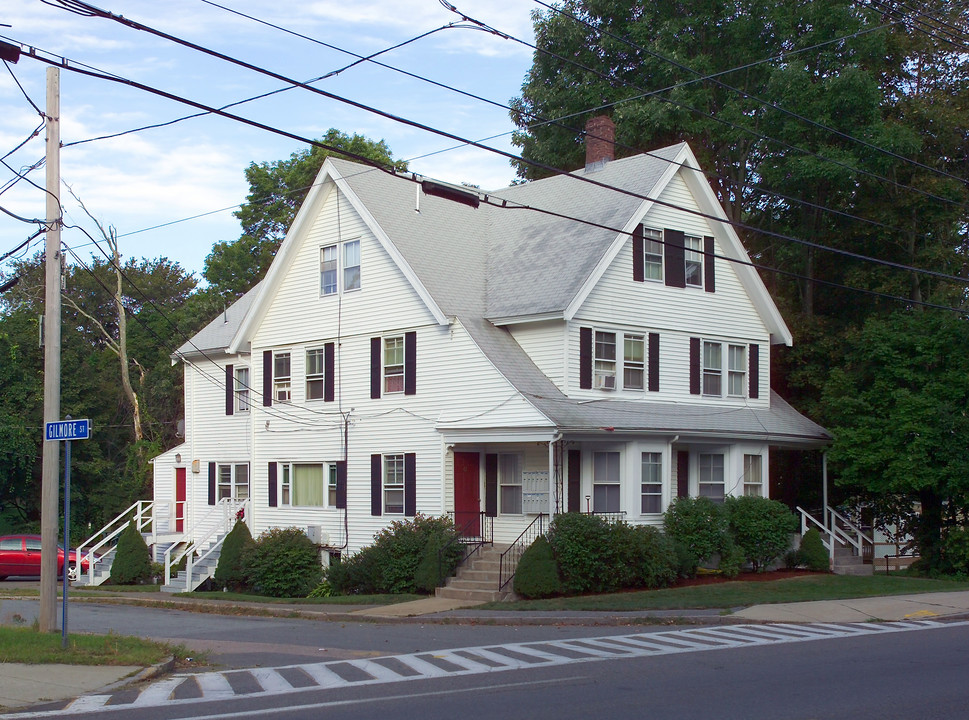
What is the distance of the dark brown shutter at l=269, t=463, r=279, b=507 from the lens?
103ft

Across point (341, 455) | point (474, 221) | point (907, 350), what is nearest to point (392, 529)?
point (341, 455)

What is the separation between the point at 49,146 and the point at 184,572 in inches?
652

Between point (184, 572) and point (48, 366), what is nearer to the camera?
point (48, 366)

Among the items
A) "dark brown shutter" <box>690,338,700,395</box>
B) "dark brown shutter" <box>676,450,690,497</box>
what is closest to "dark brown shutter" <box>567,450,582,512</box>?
"dark brown shutter" <box>676,450,690,497</box>

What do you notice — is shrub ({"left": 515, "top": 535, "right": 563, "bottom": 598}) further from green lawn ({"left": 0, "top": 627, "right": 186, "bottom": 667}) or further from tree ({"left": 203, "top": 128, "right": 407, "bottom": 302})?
tree ({"left": 203, "top": 128, "right": 407, "bottom": 302})

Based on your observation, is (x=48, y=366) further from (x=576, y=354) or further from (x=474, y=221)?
(x=474, y=221)

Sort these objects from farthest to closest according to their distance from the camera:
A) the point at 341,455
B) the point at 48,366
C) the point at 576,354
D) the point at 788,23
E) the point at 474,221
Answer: the point at 788,23, the point at 474,221, the point at 341,455, the point at 576,354, the point at 48,366

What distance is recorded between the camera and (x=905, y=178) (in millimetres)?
33344

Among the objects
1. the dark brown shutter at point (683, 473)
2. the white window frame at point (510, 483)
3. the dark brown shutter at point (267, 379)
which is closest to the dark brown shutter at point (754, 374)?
the dark brown shutter at point (683, 473)

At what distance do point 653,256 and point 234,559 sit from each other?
13926 mm

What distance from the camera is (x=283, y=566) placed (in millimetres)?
27688

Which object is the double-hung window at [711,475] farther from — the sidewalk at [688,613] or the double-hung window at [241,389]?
the double-hung window at [241,389]

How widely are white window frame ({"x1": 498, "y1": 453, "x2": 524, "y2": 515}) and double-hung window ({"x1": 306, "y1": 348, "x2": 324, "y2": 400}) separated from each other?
6.25 m

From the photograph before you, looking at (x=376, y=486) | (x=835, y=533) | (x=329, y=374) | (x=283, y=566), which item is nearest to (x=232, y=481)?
(x=329, y=374)
